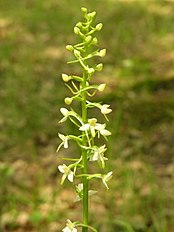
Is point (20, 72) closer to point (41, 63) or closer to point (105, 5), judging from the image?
point (41, 63)

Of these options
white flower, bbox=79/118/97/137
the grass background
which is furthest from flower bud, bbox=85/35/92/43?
the grass background

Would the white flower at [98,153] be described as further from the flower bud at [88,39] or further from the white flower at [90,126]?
the flower bud at [88,39]

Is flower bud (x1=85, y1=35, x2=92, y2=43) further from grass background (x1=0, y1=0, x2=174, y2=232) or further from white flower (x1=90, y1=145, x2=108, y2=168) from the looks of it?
grass background (x1=0, y1=0, x2=174, y2=232)

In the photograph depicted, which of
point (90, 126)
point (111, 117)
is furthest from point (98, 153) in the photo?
point (111, 117)

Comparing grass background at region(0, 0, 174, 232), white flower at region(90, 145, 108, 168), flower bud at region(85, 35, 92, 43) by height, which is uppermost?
grass background at region(0, 0, 174, 232)

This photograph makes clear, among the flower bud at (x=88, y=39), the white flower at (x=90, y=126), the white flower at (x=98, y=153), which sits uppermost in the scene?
the flower bud at (x=88, y=39)

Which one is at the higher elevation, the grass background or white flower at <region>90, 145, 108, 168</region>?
the grass background

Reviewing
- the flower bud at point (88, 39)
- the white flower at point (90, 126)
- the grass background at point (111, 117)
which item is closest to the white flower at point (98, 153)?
the white flower at point (90, 126)

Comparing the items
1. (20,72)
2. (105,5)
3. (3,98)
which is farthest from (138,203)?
(105,5)
